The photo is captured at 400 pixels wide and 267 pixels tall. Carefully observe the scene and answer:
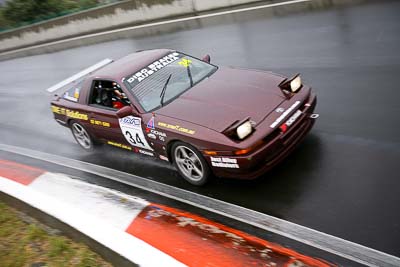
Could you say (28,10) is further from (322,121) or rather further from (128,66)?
(322,121)

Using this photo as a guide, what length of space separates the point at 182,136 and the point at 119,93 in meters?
1.44

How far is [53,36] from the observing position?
837 inches

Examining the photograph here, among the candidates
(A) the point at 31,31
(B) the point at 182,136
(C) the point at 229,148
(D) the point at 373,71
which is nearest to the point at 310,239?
(C) the point at 229,148

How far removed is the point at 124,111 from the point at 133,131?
1.27ft

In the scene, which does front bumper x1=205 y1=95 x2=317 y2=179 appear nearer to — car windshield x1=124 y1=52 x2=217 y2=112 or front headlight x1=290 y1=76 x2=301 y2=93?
front headlight x1=290 y1=76 x2=301 y2=93

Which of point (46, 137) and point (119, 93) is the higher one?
point (119, 93)

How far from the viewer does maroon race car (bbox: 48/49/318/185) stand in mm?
5047

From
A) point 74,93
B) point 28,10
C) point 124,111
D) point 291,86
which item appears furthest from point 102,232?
point 28,10

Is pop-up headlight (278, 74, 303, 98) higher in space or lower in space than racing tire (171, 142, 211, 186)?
higher

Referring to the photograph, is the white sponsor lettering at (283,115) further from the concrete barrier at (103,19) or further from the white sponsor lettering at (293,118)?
the concrete barrier at (103,19)

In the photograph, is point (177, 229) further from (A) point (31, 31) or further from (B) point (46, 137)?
(A) point (31, 31)

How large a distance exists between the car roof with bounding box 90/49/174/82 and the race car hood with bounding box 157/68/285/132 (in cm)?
89

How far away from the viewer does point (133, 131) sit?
609cm

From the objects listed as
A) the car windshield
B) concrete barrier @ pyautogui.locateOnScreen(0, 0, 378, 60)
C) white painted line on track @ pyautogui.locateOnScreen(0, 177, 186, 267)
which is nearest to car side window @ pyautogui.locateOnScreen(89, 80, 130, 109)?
the car windshield
